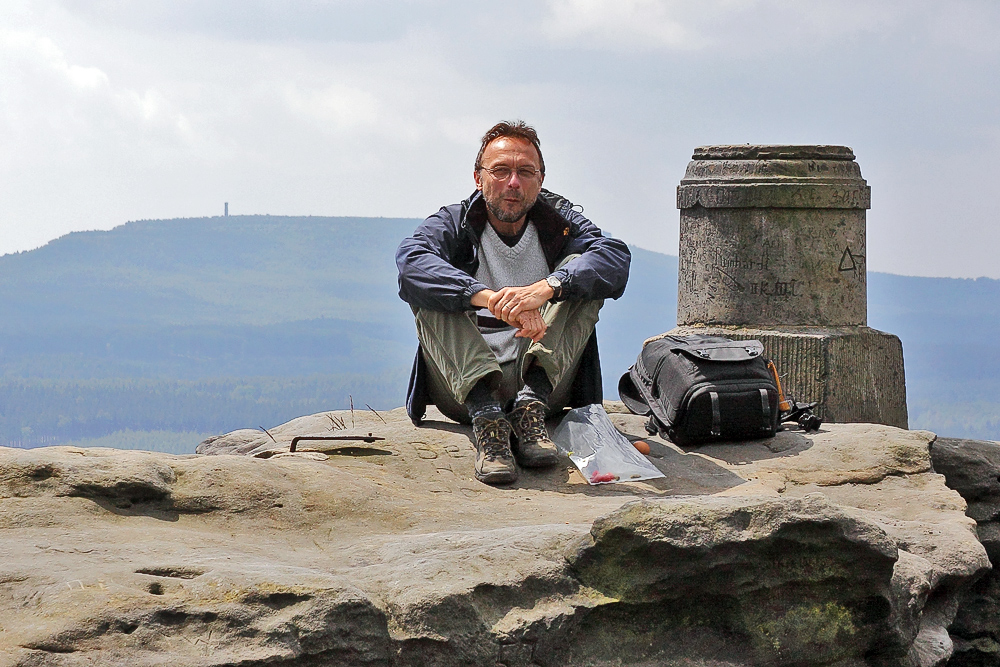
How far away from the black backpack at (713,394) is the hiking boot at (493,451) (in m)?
1.11

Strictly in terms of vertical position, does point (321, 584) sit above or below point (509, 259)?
below

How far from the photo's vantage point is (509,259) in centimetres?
641

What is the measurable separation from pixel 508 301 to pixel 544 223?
2.76 feet

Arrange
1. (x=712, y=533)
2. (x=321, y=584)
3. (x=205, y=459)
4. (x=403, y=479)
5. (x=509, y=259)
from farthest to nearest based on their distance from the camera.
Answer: (x=509, y=259)
(x=403, y=479)
(x=205, y=459)
(x=712, y=533)
(x=321, y=584)

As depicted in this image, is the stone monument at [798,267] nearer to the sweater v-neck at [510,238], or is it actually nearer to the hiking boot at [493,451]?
the sweater v-neck at [510,238]

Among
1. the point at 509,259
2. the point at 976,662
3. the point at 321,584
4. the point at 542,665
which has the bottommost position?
the point at 976,662

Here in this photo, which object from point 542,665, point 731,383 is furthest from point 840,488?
point 542,665

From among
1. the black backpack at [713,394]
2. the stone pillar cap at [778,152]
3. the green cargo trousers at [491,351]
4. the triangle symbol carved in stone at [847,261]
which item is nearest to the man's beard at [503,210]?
the green cargo trousers at [491,351]

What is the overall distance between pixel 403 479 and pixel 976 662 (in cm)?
283

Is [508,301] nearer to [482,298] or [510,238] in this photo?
[482,298]

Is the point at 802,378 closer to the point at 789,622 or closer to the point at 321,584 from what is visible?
the point at 789,622

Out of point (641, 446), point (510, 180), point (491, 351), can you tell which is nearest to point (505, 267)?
point (510, 180)

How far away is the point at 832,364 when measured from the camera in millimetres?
8719

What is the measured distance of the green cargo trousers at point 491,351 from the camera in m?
6.03
